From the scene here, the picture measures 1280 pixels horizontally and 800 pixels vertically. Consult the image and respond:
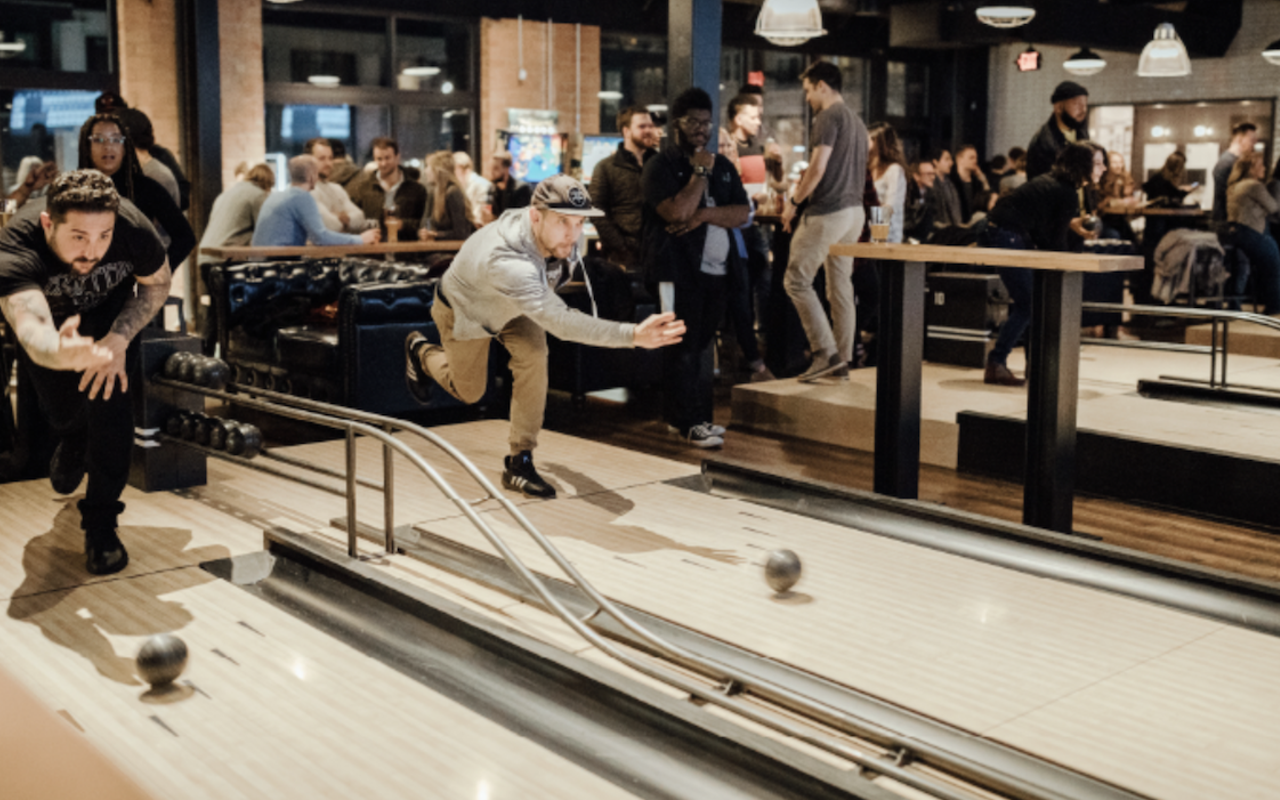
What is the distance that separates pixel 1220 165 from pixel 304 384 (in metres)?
8.48

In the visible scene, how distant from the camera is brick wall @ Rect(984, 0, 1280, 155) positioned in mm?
17172

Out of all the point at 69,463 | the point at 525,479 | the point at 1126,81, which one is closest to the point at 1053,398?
the point at 525,479

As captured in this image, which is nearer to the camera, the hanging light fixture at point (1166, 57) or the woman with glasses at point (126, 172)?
the woman with glasses at point (126, 172)

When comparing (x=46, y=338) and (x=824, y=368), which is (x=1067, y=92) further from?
(x=46, y=338)

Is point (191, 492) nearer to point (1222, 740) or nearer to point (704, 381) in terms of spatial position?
point (704, 381)

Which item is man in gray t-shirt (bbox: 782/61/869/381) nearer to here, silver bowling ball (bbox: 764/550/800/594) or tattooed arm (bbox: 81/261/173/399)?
silver bowling ball (bbox: 764/550/800/594)

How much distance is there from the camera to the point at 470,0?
578 inches

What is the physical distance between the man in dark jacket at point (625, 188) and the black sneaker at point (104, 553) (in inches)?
142

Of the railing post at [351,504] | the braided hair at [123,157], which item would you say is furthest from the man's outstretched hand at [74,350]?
the braided hair at [123,157]

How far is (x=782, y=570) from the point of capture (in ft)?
13.7

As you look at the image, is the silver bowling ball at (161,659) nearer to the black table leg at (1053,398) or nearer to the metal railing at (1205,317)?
the black table leg at (1053,398)

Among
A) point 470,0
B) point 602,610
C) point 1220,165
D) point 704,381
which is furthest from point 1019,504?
point 470,0

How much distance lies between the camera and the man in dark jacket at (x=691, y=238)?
6.68m

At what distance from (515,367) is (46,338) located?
6.76ft
